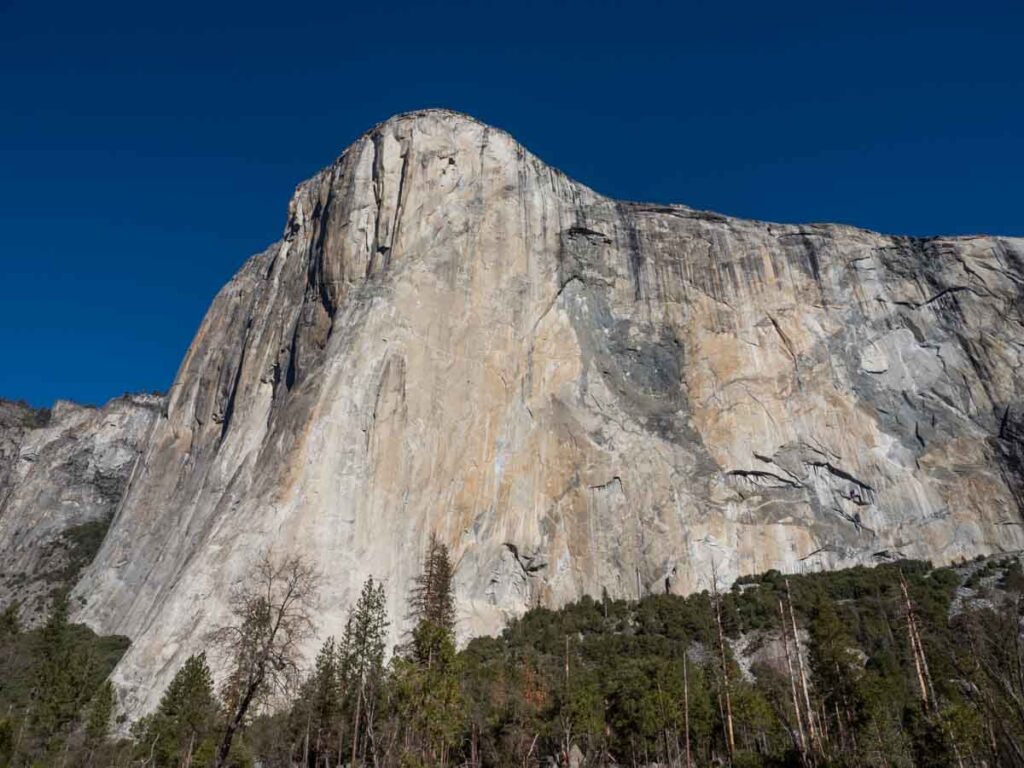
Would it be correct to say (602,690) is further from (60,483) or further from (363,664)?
(60,483)

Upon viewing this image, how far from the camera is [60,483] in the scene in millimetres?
98312

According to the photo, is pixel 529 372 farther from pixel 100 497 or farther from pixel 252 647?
pixel 100 497

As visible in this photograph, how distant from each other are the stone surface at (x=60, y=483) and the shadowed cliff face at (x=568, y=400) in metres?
25.0

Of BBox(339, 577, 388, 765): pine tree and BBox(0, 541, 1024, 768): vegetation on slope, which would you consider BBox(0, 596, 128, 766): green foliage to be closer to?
BBox(0, 541, 1024, 768): vegetation on slope

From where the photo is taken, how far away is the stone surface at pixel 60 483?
89.9 metres

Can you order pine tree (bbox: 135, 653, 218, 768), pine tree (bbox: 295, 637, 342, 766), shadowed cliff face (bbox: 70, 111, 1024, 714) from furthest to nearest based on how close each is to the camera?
1. shadowed cliff face (bbox: 70, 111, 1024, 714)
2. pine tree (bbox: 295, 637, 342, 766)
3. pine tree (bbox: 135, 653, 218, 768)

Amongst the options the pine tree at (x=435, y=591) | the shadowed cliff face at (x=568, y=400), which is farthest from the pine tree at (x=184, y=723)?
the pine tree at (x=435, y=591)

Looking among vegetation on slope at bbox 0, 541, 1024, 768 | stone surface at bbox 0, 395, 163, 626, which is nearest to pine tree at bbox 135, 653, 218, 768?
vegetation on slope at bbox 0, 541, 1024, 768

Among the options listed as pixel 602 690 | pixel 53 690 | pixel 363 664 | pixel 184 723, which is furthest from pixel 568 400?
pixel 53 690

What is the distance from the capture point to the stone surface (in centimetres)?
8994

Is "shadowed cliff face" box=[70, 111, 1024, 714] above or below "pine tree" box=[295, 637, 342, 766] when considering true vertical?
above

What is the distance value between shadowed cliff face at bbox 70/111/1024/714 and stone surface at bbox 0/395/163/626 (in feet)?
82.1

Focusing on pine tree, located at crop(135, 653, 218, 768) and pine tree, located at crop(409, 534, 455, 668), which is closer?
pine tree, located at crop(135, 653, 218, 768)

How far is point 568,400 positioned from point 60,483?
246ft
